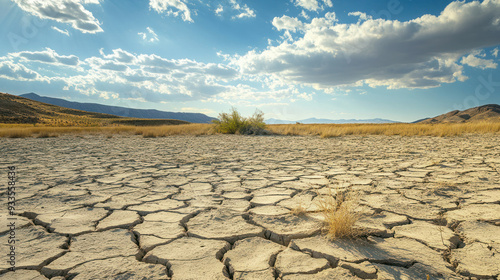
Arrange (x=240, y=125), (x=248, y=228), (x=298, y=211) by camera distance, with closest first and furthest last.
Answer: (x=248, y=228) < (x=298, y=211) < (x=240, y=125)

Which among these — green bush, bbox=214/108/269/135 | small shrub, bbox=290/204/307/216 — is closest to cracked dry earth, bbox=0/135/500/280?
small shrub, bbox=290/204/307/216

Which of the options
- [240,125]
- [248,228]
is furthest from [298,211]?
[240,125]

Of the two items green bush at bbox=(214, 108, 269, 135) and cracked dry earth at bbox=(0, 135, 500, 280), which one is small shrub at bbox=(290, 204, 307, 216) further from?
green bush at bbox=(214, 108, 269, 135)

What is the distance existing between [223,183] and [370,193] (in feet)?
5.22

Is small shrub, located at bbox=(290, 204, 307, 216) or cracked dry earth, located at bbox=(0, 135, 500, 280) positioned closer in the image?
cracked dry earth, located at bbox=(0, 135, 500, 280)

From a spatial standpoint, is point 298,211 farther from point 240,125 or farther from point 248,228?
point 240,125

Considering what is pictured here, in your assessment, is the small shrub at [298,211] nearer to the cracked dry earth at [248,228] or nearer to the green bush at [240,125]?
the cracked dry earth at [248,228]

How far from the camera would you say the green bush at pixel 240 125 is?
12.9 metres

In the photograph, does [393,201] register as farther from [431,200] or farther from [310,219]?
[310,219]

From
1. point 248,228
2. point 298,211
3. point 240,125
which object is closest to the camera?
point 248,228

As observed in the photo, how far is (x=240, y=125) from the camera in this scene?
13.1 m

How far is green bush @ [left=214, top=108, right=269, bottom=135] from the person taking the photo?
1288 cm

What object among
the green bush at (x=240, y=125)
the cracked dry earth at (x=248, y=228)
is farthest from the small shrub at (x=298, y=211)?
the green bush at (x=240, y=125)

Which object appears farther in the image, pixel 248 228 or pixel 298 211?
pixel 298 211
